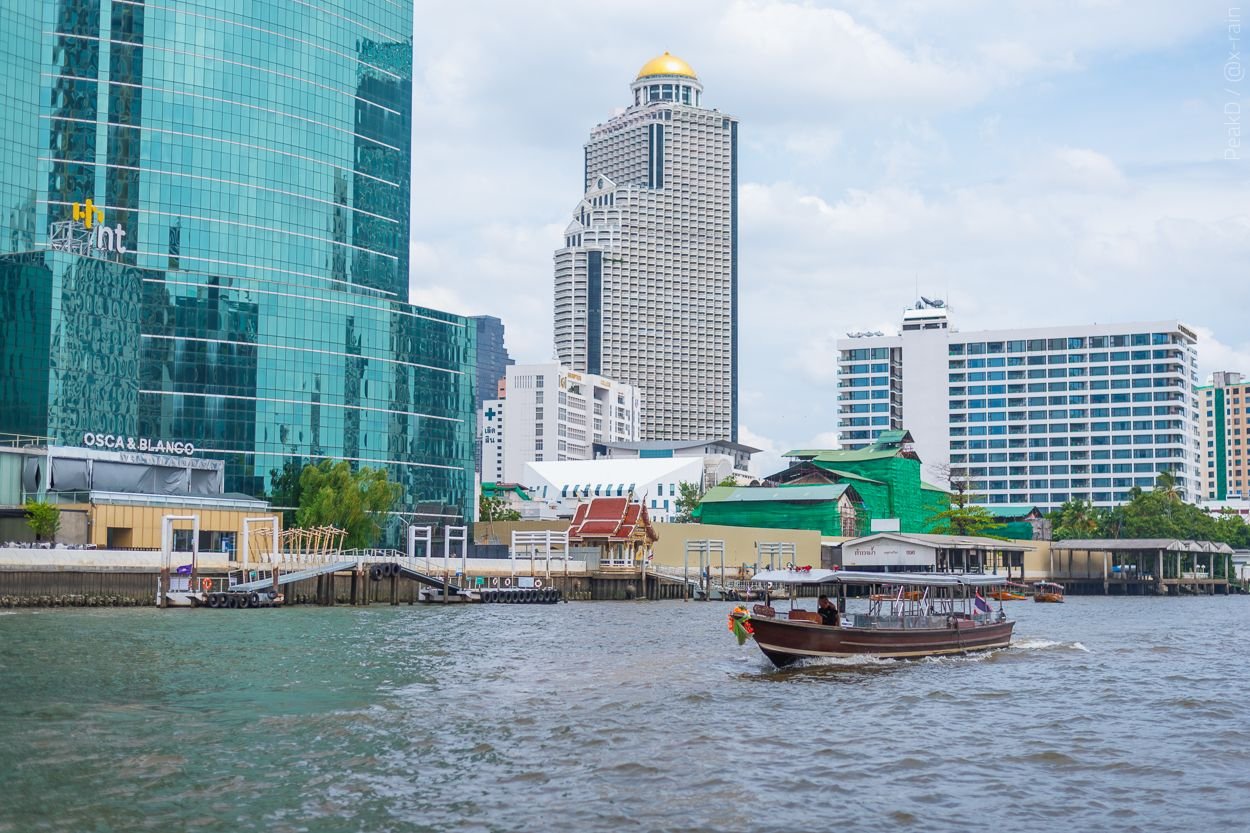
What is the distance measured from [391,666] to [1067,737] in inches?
1060

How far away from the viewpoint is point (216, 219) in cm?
18762

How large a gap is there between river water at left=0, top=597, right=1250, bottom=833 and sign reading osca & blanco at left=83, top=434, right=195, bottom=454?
265 feet

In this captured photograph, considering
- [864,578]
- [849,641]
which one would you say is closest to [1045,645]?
[864,578]

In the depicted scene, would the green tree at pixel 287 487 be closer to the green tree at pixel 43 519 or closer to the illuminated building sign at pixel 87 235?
the illuminated building sign at pixel 87 235

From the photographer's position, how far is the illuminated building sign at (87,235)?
156125mm

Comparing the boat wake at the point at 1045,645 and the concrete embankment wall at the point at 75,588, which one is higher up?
the concrete embankment wall at the point at 75,588

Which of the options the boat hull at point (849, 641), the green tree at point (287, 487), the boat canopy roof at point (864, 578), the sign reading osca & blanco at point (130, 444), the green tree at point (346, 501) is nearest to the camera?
the boat hull at point (849, 641)

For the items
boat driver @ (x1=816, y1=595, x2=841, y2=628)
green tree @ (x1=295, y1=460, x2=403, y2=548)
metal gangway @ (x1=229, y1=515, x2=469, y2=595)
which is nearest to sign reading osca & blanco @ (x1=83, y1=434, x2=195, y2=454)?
green tree @ (x1=295, y1=460, x2=403, y2=548)

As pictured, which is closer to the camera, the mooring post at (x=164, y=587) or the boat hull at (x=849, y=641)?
the boat hull at (x=849, y=641)

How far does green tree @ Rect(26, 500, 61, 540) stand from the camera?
114062 millimetres

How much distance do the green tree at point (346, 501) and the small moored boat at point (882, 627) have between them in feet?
291

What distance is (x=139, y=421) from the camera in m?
172

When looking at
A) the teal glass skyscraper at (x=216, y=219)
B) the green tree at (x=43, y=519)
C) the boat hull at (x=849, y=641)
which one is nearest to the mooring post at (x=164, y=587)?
the green tree at (x=43, y=519)

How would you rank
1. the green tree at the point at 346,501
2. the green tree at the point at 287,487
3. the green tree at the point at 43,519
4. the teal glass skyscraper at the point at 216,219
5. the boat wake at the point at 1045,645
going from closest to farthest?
the boat wake at the point at 1045,645
the green tree at the point at 43,519
the green tree at the point at 346,501
the teal glass skyscraper at the point at 216,219
the green tree at the point at 287,487
